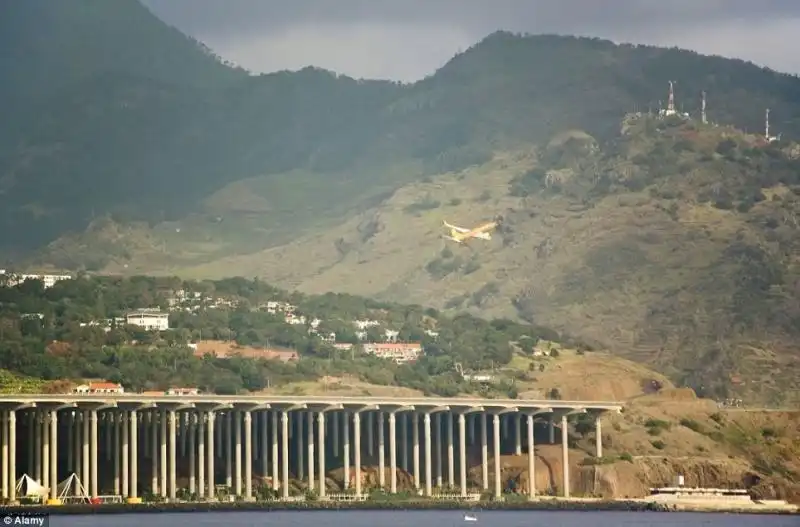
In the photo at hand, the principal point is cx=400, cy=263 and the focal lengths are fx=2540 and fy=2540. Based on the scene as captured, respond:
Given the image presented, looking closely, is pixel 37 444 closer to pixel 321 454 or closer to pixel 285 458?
pixel 285 458

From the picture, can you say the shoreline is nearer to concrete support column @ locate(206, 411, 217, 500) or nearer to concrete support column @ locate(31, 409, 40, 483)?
concrete support column @ locate(206, 411, 217, 500)

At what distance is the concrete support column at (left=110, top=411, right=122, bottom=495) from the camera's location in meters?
189

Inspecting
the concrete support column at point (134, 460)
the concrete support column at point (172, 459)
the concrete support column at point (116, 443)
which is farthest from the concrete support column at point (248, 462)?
the concrete support column at point (116, 443)

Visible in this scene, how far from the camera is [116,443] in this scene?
193875 millimetres

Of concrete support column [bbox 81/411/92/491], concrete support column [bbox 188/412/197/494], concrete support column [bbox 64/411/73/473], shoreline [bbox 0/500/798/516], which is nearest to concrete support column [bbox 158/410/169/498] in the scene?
concrete support column [bbox 188/412/197/494]

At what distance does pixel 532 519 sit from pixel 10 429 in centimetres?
3865

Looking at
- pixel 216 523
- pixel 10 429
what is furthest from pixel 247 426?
pixel 216 523

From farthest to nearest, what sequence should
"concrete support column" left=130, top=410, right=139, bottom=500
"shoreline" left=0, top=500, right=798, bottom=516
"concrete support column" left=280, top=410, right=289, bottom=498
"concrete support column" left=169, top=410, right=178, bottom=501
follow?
"concrete support column" left=280, top=410, right=289, bottom=498, "concrete support column" left=169, top=410, right=178, bottom=501, "concrete support column" left=130, top=410, right=139, bottom=500, "shoreline" left=0, top=500, right=798, bottom=516

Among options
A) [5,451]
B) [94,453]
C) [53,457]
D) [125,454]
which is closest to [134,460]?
[125,454]

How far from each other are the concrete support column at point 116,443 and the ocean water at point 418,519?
1325 cm

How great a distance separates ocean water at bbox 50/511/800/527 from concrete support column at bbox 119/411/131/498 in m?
11.8

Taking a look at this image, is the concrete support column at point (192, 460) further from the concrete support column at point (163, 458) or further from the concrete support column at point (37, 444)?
the concrete support column at point (37, 444)

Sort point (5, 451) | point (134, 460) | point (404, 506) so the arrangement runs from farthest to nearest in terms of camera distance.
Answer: point (404, 506)
point (134, 460)
point (5, 451)

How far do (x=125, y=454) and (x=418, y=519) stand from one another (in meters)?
27.3
